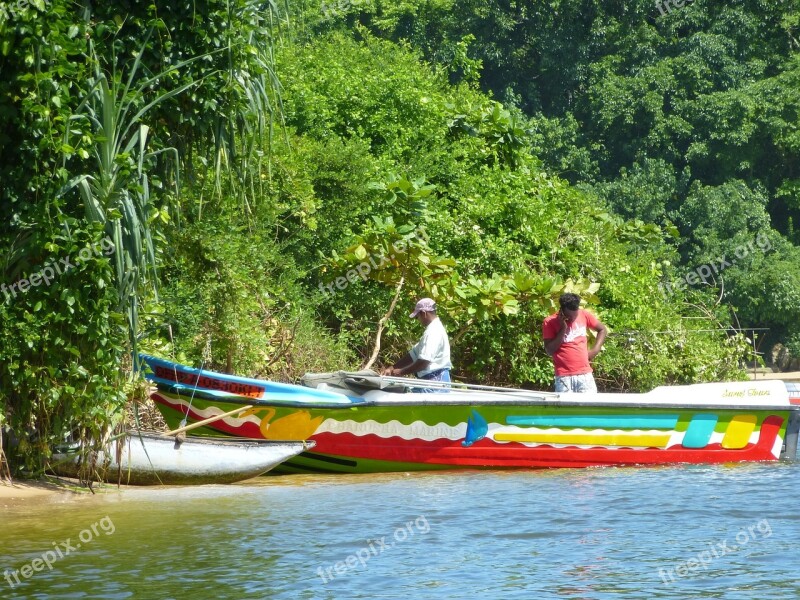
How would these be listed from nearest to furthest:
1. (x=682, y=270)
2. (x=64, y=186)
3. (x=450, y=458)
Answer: (x=64, y=186) → (x=450, y=458) → (x=682, y=270)

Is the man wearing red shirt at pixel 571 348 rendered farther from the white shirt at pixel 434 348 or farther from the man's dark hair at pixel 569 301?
the white shirt at pixel 434 348

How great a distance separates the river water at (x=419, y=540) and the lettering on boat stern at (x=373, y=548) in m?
0.02

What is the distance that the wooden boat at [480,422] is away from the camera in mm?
10102

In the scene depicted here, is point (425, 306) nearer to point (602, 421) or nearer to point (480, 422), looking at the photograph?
point (480, 422)

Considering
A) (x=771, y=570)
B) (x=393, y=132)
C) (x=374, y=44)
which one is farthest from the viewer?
(x=374, y=44)

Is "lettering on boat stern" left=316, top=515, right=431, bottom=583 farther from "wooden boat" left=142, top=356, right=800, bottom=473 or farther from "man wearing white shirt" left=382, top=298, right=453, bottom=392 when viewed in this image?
"man wearing white shirt" left=382, top=298, right=453, bottom=392

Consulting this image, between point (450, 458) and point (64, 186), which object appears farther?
point (450, 458)

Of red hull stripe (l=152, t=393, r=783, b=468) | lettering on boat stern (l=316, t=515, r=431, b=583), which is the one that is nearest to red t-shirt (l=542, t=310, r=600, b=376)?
red hull stripe (l=152, t=393, r=783, b=468)

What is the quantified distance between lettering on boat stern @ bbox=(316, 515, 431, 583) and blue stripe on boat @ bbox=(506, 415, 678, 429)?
229 centimetres

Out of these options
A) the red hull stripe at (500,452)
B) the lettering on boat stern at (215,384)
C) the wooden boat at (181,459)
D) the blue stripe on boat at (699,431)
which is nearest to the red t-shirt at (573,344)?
the red hull stripe at (500,452)

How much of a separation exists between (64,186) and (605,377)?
29.4ft

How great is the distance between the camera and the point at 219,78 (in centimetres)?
930

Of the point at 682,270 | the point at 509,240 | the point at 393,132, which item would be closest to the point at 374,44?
the point at 393,132

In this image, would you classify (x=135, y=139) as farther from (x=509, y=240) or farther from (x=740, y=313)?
(x=740, y=313)
